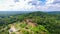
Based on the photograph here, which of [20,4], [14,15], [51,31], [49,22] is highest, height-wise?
[20,4]

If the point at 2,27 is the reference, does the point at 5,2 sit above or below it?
above

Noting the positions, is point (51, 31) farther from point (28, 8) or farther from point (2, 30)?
point (2, 30)

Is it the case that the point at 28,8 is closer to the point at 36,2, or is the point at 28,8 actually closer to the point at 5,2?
the point at 36,2

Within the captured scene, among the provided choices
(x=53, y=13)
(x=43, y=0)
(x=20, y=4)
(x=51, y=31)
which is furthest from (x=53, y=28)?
(x=20, y=4)

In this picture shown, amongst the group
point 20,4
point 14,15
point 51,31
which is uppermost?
point 20,4

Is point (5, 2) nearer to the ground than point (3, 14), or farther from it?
farther from it

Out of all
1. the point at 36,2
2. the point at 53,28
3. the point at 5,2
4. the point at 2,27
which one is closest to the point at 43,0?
the point at 36,2
